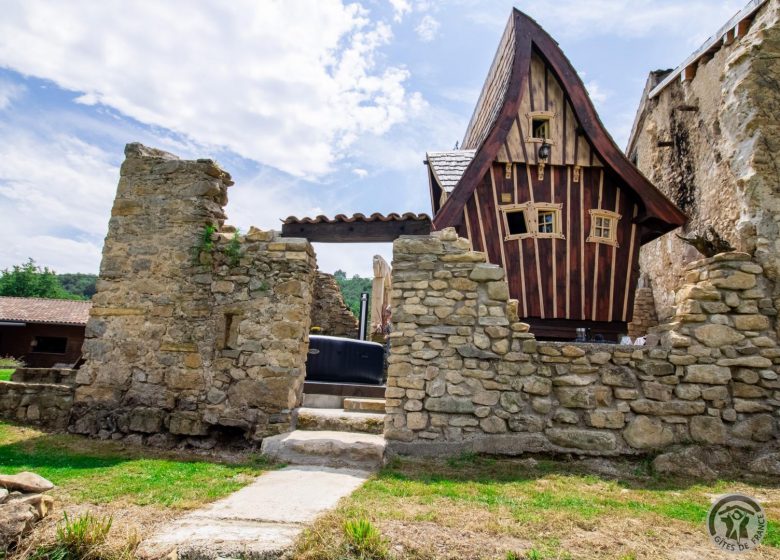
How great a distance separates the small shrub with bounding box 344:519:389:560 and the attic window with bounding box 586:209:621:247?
7263 millimetres

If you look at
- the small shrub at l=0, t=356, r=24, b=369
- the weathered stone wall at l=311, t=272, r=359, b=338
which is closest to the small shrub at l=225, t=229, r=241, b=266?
the weathered stone wall at l=311, t=272, r=359, b=338

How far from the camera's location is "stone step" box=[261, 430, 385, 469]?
5.10 metres

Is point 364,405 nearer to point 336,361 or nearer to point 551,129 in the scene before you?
point 336,361

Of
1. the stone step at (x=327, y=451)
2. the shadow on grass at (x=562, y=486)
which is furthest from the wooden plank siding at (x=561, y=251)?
the stone step at (x=327, y=451)

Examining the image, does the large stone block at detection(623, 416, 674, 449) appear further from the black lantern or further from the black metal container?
the black lantern

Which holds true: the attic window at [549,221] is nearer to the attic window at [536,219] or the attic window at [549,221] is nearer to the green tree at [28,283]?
the attic window at [536,219]

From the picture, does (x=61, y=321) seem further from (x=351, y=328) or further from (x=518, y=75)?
(x=518, y=75)

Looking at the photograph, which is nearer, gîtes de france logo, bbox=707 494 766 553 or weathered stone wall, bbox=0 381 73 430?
gîtes de france logo, bbox=707 494 766 553

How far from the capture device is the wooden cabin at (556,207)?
27.7 feet

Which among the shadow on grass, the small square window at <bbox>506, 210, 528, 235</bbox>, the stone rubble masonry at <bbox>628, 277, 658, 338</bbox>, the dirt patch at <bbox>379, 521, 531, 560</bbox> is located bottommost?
the dirt patch at <bbox>379, 521, 531, 560</bbox>

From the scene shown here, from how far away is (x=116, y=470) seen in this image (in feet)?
15.1

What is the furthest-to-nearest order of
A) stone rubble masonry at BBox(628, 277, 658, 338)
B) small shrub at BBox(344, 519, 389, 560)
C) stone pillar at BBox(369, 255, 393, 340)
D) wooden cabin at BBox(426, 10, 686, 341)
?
stone rubble masonry at BBox(628, 277, 658, 338) → stone pillar at BBox(369, 255, 393, 340) → wooden cabin at BBox(426, 10, 686, 341) → small shrub at BBox(344, 519, 389, 560)

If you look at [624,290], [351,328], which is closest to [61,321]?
[351,328]

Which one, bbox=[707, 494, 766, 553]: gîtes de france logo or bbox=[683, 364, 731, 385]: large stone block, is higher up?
bbox=[683, 364, 731, 385]: large stone block
